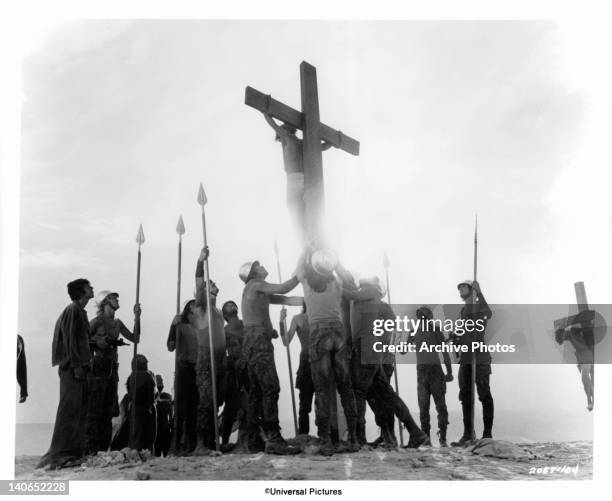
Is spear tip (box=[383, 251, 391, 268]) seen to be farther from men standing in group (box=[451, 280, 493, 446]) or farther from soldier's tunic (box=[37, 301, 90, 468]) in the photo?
soldier's tunic (box=[37, 301, 90, 468])

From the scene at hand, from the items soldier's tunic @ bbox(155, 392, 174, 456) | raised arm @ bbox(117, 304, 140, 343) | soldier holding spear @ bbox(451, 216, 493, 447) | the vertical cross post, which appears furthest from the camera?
soldier's tunic @ bbox(155, 392, 174, 456)

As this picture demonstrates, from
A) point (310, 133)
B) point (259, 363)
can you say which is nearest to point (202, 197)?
point (310, 133)

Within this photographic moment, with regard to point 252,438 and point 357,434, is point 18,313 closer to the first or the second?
point 252,438

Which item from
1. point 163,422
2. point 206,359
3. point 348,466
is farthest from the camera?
point 163,422

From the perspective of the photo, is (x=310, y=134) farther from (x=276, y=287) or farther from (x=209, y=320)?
(x=209, y=320)

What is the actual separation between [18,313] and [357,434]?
3865 millimetres

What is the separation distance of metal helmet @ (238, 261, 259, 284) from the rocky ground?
1.84 m

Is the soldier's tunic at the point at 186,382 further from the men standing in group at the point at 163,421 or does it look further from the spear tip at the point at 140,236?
the spear tip at the point at 140,236

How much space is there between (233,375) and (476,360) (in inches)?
108

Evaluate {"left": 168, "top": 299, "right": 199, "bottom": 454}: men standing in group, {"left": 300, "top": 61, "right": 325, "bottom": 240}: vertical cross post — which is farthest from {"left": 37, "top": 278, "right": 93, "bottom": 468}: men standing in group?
{"left": 300, "top": 61, "right": 325, "bottom": 240}: vertical cross post

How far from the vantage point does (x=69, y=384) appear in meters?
8.97

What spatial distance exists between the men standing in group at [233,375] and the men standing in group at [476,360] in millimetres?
2399

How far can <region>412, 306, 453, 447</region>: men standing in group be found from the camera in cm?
960

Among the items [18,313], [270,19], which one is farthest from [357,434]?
[270,19]
